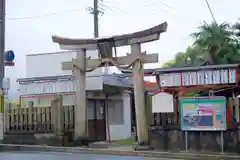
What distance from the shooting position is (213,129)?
50.0ft

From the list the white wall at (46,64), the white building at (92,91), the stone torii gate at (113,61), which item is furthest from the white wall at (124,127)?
the stone torii gate at (113,61)

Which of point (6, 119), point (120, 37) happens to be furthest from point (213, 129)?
point (6, 119)

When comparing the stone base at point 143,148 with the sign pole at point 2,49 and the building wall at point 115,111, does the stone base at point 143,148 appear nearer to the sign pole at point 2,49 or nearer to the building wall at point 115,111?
the building wall at point 115,111

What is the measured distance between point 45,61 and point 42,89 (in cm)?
367

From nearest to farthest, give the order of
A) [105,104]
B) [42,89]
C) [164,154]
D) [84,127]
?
[164,154], [84,127], [42,89], [105,104]

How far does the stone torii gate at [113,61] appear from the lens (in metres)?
16.8

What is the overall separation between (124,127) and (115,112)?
51.5 inches

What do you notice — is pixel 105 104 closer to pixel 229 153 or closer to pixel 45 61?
pixel 45 61

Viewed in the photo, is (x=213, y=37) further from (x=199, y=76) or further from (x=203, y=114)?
(x=203, y=114)

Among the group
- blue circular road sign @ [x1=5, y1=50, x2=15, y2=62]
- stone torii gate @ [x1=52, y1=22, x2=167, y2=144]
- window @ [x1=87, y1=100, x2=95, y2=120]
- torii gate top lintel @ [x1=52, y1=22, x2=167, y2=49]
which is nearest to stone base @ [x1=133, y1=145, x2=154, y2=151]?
stone torii gate @ [x1=52, y1=22, x2=167, y2=144]

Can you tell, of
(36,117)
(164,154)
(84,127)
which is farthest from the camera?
(36,117)

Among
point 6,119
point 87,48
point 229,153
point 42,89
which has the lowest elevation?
point 229,153

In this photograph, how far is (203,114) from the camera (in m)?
15.4

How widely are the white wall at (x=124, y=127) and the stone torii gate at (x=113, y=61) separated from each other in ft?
15.1
